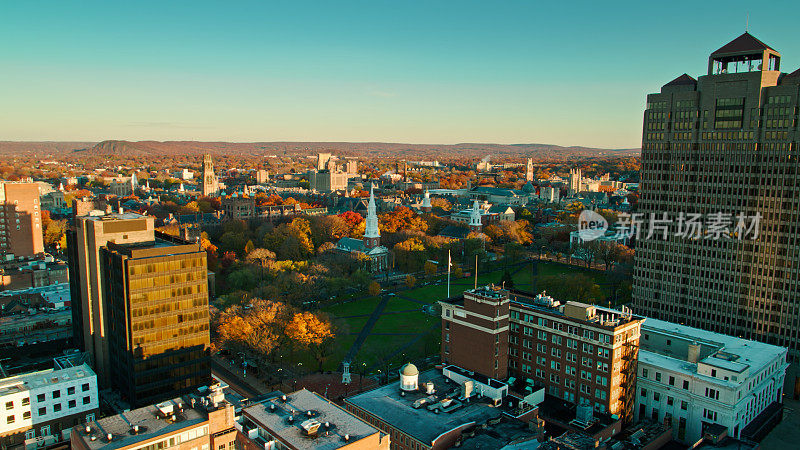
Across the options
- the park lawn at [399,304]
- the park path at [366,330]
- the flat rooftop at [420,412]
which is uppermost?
the flat rooftop at [420,412]

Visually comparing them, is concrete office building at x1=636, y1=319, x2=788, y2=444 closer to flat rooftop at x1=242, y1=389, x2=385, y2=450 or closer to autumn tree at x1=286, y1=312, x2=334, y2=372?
flat rooftop at x1=242, y1=389, x2=385, y2=450

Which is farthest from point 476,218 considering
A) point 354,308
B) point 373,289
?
point 354,308

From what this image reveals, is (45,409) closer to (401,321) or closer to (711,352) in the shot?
(401,321)

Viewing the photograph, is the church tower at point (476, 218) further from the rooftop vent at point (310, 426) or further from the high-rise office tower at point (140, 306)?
the rooftop vent at point (310, 426)

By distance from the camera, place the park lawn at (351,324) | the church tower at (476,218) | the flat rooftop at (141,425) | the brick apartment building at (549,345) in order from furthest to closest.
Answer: the church tower at (476,218) < the park lawn at (351,324) < the brick apartment building at (549,345) < the flat rooftop at (141,425)

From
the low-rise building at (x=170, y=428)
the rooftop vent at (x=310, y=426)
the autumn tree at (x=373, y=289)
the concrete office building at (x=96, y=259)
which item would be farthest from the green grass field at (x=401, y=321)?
Result: the rooftop vent at (x=310, y=426)
